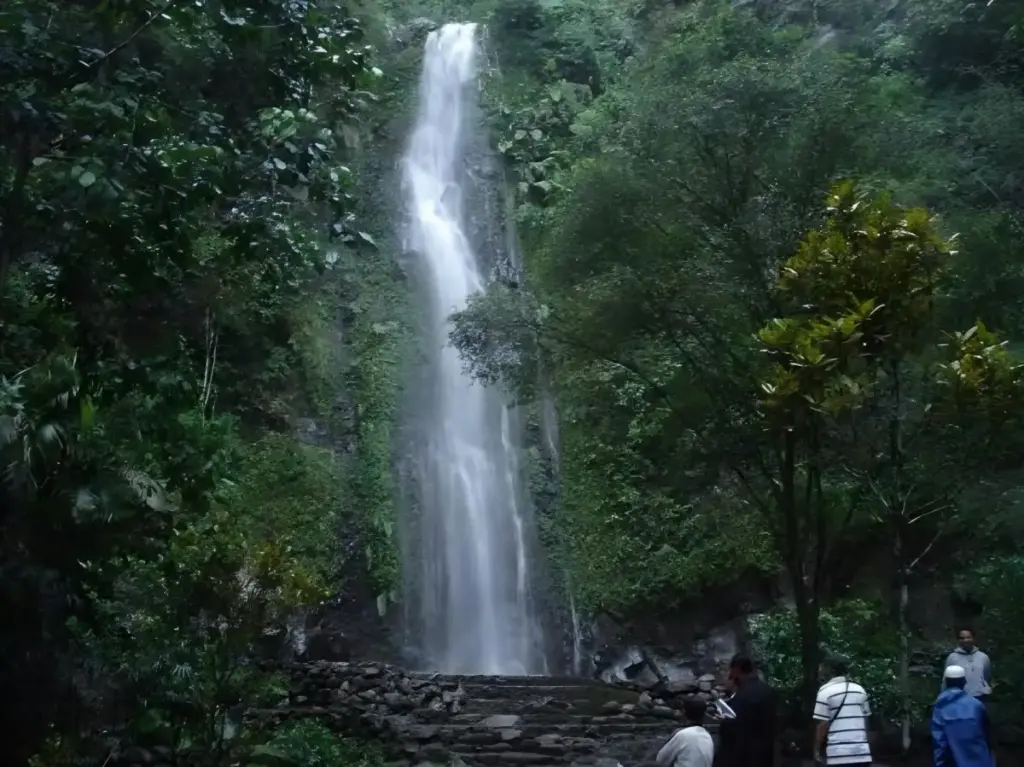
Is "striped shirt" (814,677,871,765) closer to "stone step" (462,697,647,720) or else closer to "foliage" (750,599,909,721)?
"foliage" (750,599,909,721)

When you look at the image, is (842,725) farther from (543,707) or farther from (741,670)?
(543,707)

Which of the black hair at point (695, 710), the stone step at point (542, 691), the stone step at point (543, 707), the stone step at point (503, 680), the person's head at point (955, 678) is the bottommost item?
the black hair at point (695, 710)

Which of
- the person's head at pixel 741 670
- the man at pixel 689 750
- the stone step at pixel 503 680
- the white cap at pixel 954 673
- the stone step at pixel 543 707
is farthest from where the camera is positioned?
the stone step at pixel 503 680

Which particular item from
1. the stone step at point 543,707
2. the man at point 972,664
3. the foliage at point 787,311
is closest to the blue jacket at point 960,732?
the man at point 972,664

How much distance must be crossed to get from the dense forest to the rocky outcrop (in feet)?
2.76

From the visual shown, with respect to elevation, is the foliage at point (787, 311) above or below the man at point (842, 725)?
above

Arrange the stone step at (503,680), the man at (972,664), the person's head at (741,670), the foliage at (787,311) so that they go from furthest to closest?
the stone step at (503,680)
the foliage at (787,311)
the man at (972,664)
the person's head at (741,670)

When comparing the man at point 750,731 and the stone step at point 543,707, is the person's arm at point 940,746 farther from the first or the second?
the stone step at point 543,707

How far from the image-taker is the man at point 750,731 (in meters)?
5.01

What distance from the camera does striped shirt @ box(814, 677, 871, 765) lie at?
18.5 ft

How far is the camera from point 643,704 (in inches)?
446

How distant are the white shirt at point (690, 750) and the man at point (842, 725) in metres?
1.19

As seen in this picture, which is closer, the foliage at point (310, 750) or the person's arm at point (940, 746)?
the person's arm at point (940, 746)

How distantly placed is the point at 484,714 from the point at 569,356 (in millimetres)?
3983
